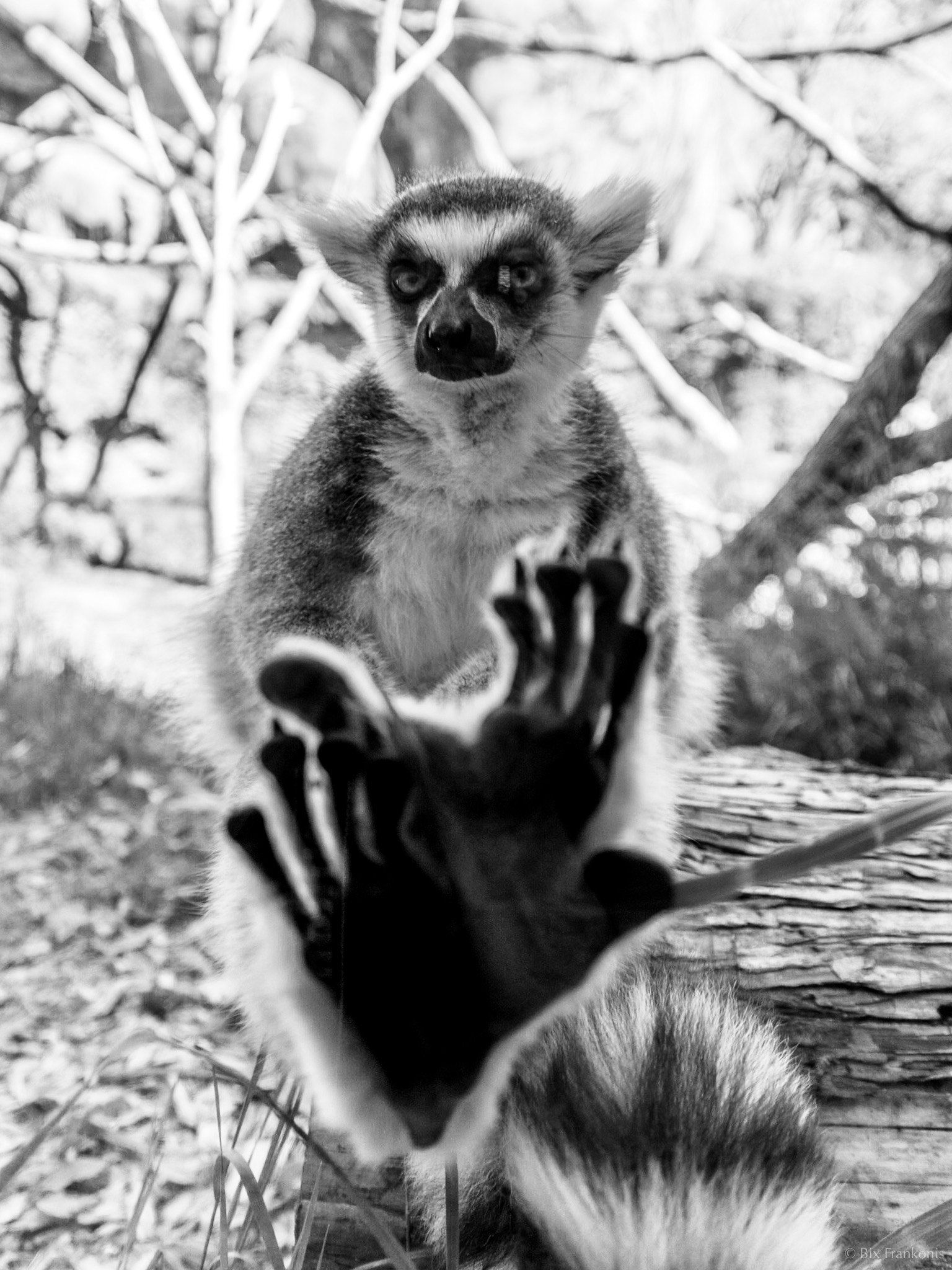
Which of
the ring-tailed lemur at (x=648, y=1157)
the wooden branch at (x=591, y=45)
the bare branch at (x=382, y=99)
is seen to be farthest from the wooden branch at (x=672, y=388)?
the ring-tailed lemur at (x=648, y=1157)

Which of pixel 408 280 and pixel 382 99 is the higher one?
pixel 382 99

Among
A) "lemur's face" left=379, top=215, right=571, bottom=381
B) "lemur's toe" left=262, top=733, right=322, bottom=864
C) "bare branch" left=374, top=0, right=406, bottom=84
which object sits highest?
"bare branch" left=374, top=0, right=406, bottom=84

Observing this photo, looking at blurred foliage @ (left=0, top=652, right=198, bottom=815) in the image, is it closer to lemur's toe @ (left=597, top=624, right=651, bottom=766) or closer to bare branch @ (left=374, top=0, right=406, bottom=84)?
lemur's toe @ (left=597, top=624, right=651, bottom=766)

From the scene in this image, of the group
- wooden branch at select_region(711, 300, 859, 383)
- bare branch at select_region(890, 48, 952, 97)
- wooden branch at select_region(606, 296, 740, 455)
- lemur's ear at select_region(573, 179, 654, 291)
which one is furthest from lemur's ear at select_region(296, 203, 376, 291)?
bare branch at select_region(890, 48, 952, 97)

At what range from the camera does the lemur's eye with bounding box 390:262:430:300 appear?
7.12 feet

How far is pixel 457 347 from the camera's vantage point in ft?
6.42

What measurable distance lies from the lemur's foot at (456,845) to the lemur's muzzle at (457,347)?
102 cm

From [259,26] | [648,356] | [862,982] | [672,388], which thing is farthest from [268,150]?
[862,982]

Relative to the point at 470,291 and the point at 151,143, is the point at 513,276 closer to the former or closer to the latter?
the point at 470,291

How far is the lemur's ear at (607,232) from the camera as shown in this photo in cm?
234

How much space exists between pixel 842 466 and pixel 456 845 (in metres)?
3.78

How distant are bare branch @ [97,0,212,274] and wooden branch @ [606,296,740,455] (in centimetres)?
273

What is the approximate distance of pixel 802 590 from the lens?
4.20m

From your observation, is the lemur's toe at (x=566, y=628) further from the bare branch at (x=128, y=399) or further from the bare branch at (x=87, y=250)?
the bare branch at (x=128, y=399)
